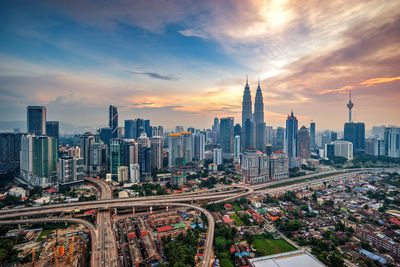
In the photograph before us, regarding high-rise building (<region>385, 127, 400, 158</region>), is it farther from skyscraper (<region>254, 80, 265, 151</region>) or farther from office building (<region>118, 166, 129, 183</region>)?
office building (<region>118, 166, 129, 183</region>)

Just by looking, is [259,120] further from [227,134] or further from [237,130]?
[227,134]

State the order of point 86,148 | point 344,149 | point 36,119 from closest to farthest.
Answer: point 86,148
point 36,119
point 344,149

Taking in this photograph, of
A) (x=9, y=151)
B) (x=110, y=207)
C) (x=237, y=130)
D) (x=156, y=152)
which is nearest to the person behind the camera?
(x=110, y=207)

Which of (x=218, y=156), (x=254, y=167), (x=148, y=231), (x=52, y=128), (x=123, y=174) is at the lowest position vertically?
(x=148, y=231)

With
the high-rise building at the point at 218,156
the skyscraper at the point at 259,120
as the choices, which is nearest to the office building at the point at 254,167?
the high-rise building at the point at 218,156

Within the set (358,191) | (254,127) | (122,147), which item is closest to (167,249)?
(122,147)

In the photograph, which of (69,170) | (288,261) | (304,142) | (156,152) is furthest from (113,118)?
(288,261)
